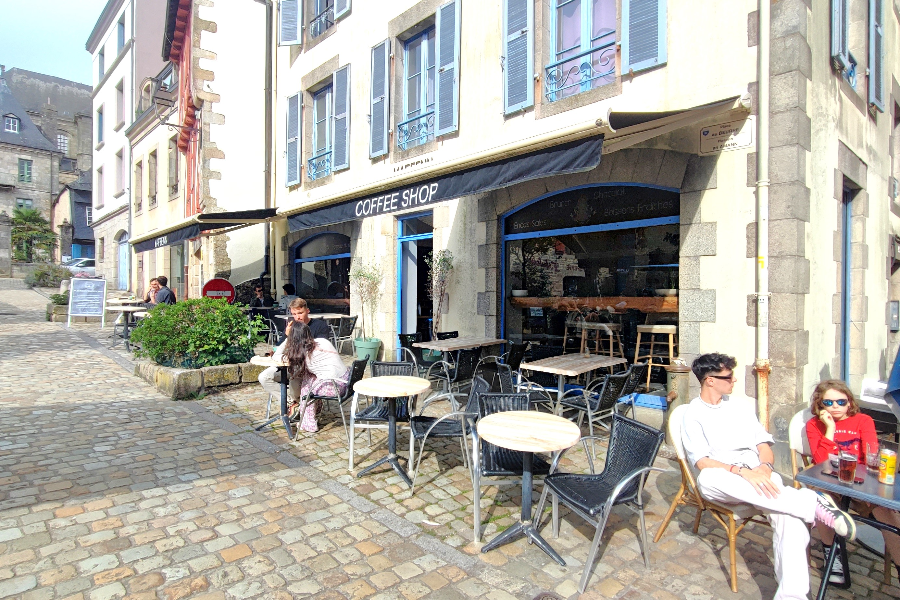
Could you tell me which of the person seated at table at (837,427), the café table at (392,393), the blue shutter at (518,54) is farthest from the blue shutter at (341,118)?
the person seated at table at (837,427)

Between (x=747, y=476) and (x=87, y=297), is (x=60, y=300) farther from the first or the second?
(x=747, y=476)

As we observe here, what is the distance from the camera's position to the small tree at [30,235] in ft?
117

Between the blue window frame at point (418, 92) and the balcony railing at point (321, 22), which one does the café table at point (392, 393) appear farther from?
the balcony railing at point (321, 22)

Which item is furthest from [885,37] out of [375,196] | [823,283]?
[375,196]

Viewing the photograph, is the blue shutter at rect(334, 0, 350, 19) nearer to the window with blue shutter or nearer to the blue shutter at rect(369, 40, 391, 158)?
the blue shutter at rect(369, 40, 391, 158)

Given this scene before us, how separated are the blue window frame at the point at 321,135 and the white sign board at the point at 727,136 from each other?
672cm

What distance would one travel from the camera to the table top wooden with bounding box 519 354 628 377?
4.66m

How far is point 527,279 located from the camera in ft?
22.2

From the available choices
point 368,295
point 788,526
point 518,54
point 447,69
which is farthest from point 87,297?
point 788,526

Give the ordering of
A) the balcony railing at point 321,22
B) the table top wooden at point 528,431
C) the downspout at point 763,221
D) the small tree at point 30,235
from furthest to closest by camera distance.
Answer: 1. the small tree at point 30,235
2. the balcony railing at point 321,22
3. the downspout at point 763,221
4. the table top wooden at point 528,431

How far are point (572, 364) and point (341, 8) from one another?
25.2 ft

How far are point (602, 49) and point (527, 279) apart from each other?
2.72 metres

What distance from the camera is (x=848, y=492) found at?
2367 mm

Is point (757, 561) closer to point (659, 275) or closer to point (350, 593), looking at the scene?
point (350, 593)
